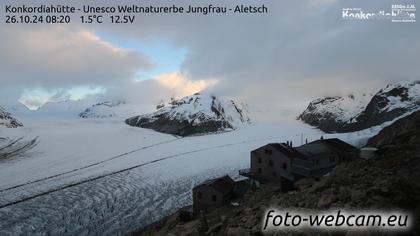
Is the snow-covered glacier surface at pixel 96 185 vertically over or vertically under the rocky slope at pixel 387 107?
under

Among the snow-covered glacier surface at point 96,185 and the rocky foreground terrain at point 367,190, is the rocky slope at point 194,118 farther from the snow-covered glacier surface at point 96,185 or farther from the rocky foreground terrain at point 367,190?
the rocky foreground terrain at point 367,190

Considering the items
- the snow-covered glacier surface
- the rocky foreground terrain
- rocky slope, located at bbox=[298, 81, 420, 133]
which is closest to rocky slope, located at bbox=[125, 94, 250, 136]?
rocky slope, located at bbox=[298, 81, 420, 133]

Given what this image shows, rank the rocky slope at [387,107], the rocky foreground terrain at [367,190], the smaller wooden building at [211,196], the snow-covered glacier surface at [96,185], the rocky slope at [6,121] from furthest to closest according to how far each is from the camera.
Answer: the rocky slope at [387,107]
the rocky slope at [6,121]
the snow-covered glacier surface at [96,185]
the smaller wooden building at [211,196]
the rocky foreground terrain at [367,190]

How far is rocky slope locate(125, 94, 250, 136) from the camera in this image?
148125 millimetres

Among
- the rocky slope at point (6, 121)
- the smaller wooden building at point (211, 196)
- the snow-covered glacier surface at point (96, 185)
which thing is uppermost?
the rocky slope at point (6, 121)

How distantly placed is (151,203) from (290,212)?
30.7 meters

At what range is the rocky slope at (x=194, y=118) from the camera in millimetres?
148125

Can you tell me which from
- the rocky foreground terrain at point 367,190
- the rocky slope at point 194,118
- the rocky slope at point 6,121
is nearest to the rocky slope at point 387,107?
the rocky slope at point 194,118

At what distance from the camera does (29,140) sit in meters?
93.4

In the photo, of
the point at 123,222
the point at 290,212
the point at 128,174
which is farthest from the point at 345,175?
the point at 128,174

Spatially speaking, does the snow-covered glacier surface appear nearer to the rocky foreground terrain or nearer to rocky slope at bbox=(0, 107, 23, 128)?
the rocky foreground terrain

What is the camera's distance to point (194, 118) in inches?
6161

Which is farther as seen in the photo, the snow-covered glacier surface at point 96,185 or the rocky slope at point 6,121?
the rocky slope at point 6,121

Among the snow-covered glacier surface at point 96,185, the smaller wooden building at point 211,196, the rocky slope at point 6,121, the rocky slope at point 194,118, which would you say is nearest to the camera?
the smaller wooden building at point 211,196
